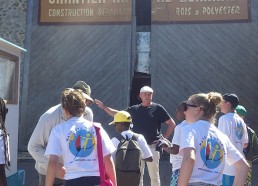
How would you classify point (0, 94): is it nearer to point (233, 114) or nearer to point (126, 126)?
point (126, 126)

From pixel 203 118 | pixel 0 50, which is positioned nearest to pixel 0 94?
pixel 0 50

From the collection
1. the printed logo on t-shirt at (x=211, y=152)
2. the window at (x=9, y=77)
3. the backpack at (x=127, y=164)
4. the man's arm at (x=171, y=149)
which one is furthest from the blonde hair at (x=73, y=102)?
the window at (x=9, y=77)

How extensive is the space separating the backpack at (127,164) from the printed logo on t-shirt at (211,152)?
1.70 meters

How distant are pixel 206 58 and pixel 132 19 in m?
2.08

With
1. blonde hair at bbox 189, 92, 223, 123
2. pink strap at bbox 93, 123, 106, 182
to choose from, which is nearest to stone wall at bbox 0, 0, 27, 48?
pink strap at bbox 93, 123, 106, 182

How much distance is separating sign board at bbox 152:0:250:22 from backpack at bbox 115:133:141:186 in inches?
236

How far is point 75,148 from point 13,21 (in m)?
8.15

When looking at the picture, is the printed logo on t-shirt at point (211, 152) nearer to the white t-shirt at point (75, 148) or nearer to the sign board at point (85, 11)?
the white t-shirt at point (75, 148)

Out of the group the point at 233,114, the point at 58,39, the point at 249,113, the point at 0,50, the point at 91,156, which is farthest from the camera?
the point at 58,39

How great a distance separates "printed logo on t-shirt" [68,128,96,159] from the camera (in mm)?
3039

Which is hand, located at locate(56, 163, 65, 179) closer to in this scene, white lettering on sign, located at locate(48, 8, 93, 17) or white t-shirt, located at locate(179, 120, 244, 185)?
white t-shirt, located at locate(179, 120, 244, 185)

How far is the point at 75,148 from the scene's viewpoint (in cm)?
304

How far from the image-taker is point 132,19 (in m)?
10.2

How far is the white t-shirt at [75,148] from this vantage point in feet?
9.89
